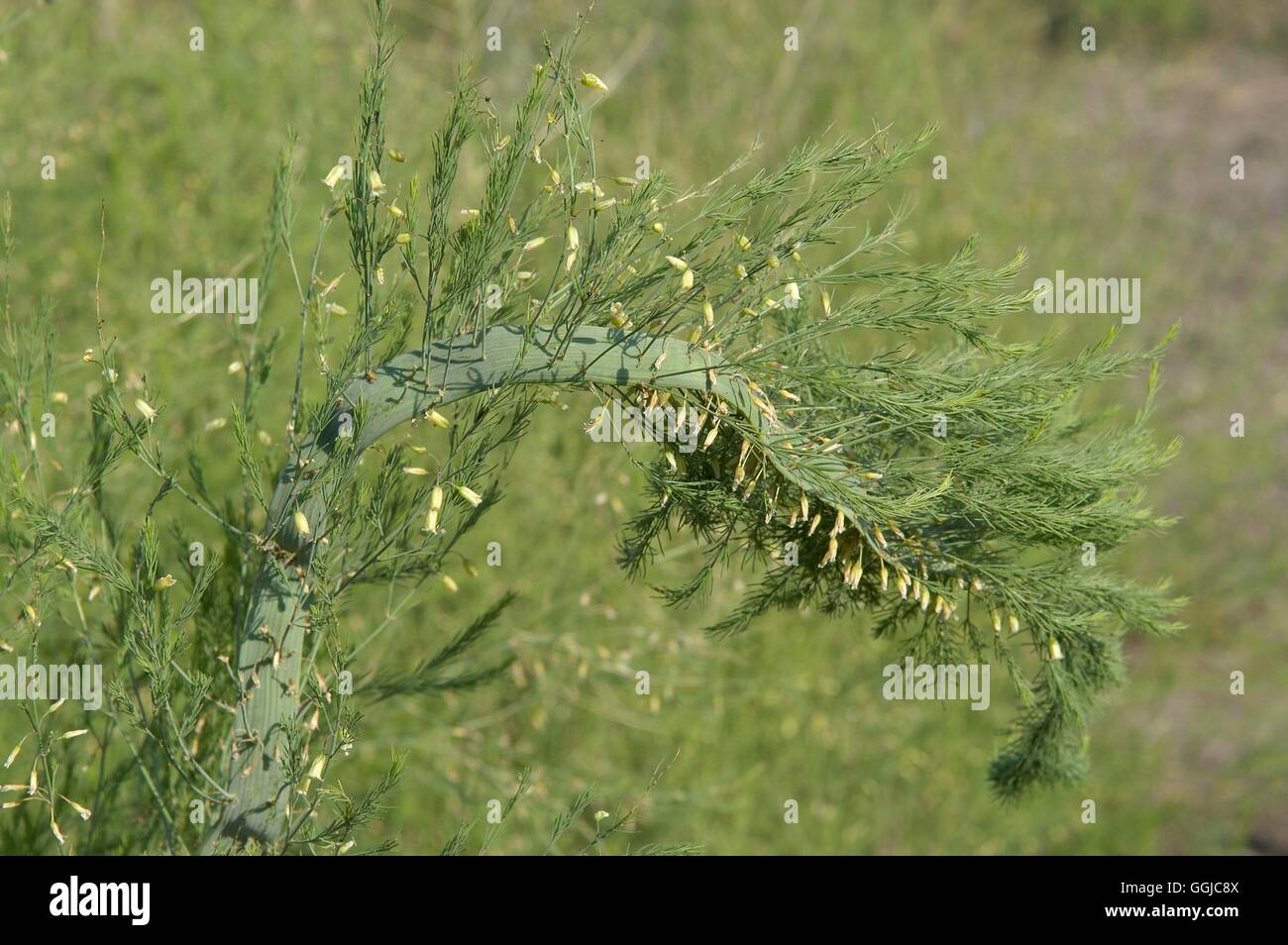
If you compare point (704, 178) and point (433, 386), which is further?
point (704, 178)

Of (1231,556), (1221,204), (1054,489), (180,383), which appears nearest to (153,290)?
(180,383)

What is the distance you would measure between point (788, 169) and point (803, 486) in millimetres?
504

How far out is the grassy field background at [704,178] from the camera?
6141 mm

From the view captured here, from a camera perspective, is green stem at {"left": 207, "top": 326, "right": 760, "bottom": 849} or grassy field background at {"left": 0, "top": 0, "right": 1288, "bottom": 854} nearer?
green stem at {"left": 207, "top": 326, "right": 760, "bottom": 849}

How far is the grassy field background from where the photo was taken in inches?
242

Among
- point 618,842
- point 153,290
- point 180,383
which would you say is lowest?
point 618,842

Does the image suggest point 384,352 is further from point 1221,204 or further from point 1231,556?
point 1221,204

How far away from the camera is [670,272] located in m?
2.11

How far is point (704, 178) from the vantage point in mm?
8594

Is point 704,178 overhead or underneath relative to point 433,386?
overhead

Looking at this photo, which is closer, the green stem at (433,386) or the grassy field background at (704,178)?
the green stem at (433,386)
